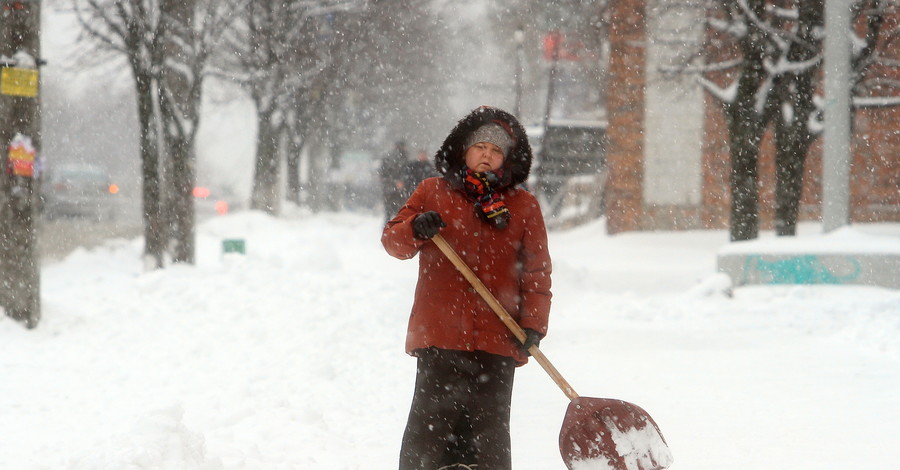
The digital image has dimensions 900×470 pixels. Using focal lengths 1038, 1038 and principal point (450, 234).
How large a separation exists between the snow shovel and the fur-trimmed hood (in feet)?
1.95

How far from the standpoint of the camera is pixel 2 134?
8305mm

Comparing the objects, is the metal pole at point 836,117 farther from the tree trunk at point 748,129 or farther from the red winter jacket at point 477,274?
the red winter jacket at point 477,274

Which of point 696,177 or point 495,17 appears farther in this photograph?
point 495,17

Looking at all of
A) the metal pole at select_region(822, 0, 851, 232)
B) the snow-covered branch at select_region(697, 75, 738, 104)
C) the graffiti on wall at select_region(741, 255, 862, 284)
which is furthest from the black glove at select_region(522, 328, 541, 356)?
the snow-covered branch at select_region(697, 75, 738, 104)

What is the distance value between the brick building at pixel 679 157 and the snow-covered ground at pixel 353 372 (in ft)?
38.7

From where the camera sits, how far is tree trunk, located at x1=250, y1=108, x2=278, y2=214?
2728cm

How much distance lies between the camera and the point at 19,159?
832 centimetres

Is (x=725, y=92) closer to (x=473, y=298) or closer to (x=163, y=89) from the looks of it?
(x=163, y=89)

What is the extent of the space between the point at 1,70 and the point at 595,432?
20.7ft

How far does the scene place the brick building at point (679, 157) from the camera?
23969 millimetres

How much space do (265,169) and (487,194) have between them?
24205 millimetres

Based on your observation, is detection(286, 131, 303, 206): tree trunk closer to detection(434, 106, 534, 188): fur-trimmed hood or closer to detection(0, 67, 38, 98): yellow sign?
detection(0, 67, 38, 98): yellow sign

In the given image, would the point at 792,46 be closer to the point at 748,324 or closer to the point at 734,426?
the point at 748,324

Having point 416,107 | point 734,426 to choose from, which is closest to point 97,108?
point 416,107
